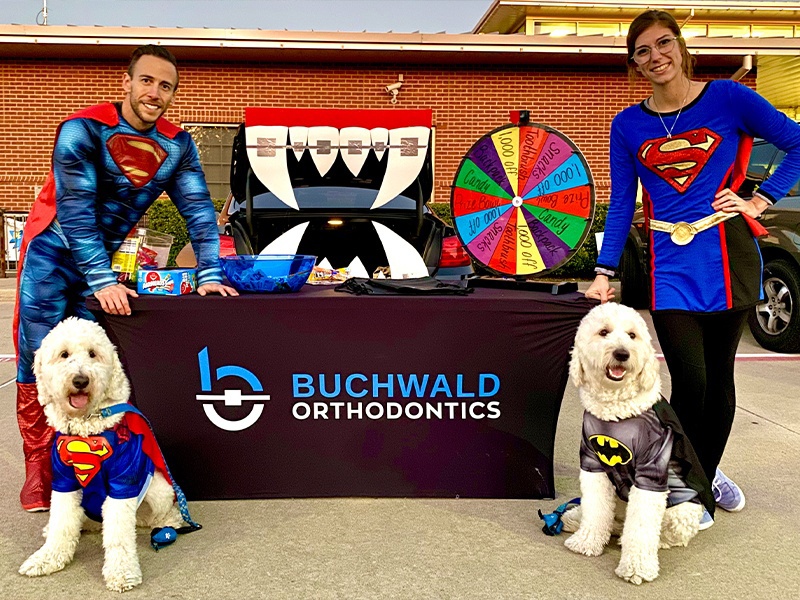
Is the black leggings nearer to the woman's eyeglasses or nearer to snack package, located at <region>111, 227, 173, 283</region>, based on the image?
the woman's eyeglasses

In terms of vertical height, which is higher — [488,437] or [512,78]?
[512,78]

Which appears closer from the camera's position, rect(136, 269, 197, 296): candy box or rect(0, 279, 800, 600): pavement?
rect(0, 279, 800, 600): pavement

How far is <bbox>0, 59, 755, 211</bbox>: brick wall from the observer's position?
13.1 metres

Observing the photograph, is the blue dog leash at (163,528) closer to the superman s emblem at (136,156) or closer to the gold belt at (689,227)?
the superman s emblem at (136,156)

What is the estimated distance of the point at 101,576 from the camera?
2814 millimetres

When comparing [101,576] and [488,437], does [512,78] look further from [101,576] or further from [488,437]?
[101,576]

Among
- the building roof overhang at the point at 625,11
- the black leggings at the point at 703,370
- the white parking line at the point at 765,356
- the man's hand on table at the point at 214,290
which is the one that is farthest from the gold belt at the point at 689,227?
the building roof overhang at the point at 625,11

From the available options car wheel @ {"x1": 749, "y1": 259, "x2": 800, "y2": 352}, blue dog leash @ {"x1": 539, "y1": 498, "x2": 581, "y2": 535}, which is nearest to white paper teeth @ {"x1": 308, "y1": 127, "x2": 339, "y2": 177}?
blue dog leash @ {"x1": 539, "y1": 498, "x2": 581, "y2": 535}

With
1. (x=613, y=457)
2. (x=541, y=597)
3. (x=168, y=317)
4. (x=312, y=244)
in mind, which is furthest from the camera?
(x=312, y=244)

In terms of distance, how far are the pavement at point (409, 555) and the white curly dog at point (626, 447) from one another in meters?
0.13

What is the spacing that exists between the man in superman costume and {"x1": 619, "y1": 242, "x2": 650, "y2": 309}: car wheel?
670 centimetres

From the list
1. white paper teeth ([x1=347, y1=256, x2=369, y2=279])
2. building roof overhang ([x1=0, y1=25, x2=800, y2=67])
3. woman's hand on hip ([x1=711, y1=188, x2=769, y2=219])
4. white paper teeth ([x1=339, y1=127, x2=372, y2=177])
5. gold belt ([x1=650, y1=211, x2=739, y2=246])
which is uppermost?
building roof overhang ([x1=0, y1=25, x2=800, y2=67])

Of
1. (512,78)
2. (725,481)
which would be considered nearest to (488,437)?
(725,481)

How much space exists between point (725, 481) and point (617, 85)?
11539mm
